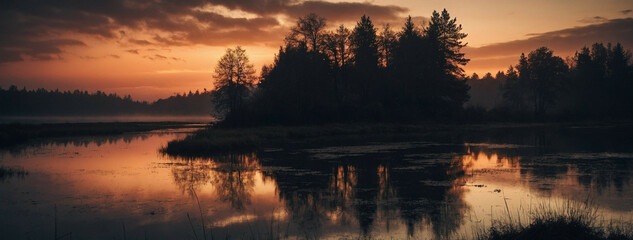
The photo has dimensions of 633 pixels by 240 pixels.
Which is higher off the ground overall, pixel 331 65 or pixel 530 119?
pixel 331 65

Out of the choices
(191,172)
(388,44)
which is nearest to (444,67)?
(388,44)

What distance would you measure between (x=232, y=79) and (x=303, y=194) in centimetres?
5449

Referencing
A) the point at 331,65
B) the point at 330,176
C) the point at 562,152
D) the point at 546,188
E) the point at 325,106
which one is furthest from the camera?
the point at 331,65

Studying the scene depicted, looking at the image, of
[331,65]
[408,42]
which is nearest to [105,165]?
[331,65]

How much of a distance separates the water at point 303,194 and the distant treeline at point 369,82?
32.0m

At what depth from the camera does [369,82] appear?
2603 inches

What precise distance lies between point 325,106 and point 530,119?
41448 mm

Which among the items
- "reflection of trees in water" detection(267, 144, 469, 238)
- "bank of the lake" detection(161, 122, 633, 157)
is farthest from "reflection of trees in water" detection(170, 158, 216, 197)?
"bank of the lake" detection(161, 122, 633, 157)

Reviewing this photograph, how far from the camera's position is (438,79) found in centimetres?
6819

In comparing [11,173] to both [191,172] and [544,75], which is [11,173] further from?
[544,75]

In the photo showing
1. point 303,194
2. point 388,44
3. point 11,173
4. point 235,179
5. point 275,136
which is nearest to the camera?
point 303,194

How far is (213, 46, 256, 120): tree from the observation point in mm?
66875

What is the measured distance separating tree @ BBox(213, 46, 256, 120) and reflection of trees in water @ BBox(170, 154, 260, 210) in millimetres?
37909

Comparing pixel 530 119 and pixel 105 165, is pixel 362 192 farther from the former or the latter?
pixel 530 119
